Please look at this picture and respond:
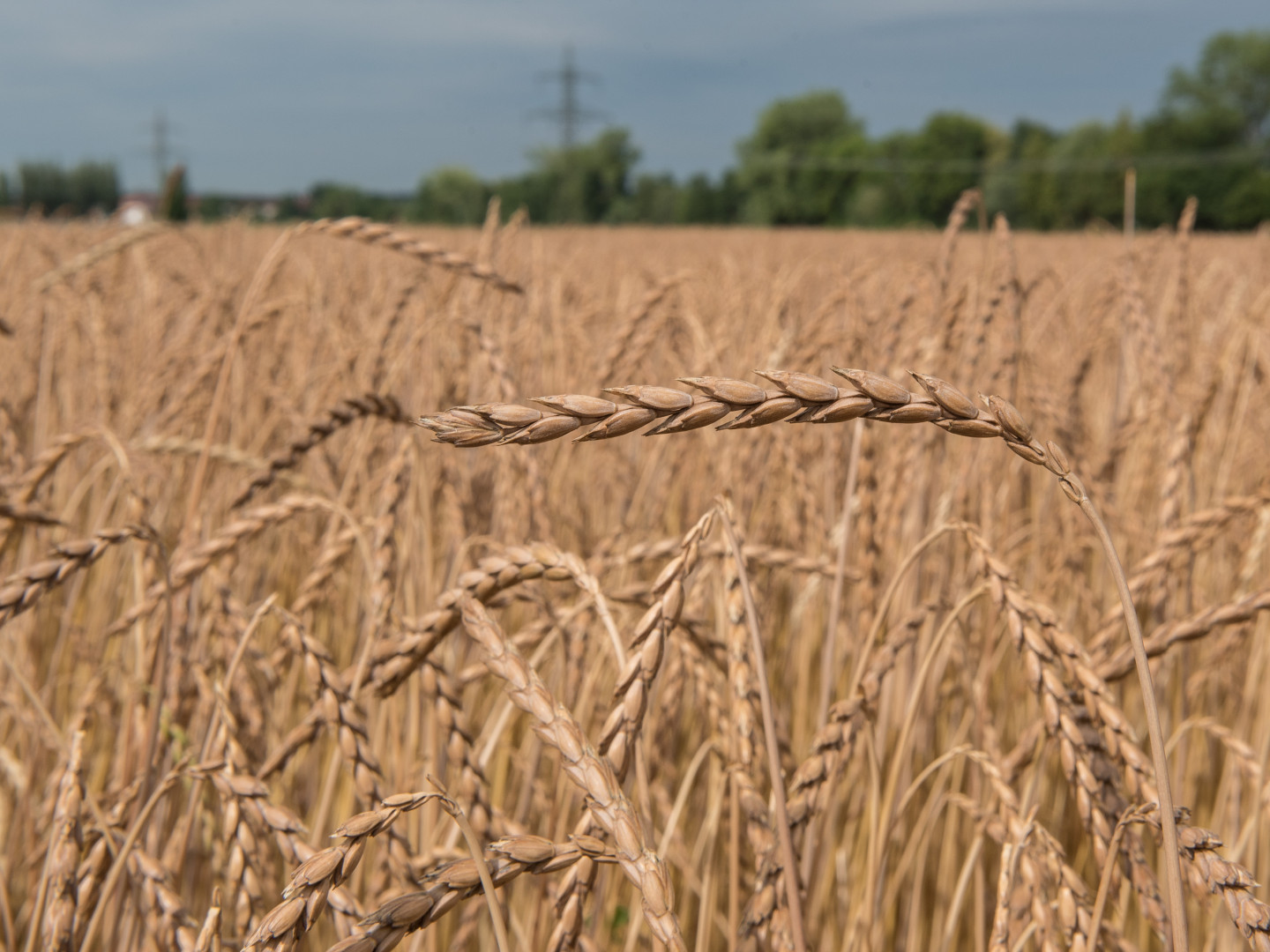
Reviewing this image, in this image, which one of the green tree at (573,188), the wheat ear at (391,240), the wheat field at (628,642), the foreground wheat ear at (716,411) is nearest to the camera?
the foreground wheat ear at (716,411)

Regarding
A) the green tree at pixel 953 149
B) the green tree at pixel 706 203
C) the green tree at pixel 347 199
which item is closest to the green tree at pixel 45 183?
the green tree at pixel 347 199

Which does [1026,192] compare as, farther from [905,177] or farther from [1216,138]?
[1216,138]

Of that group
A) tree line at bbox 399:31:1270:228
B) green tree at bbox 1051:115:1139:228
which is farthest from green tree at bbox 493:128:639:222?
green tree at bbox 1051:115:1139:228

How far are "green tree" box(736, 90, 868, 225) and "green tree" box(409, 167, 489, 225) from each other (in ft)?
45.8

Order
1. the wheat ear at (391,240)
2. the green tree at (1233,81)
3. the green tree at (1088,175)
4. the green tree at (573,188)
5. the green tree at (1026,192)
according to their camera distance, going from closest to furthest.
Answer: the wheat ear at (391,240), the green tree at (573,188), the green tree at (1088,175), the green tree at (1026,192), the green tree at (1233,81)

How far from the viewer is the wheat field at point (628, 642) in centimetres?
53

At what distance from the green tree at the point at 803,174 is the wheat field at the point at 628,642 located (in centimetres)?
4252

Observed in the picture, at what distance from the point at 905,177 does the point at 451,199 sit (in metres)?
22.1

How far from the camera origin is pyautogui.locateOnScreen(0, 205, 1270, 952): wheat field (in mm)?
529

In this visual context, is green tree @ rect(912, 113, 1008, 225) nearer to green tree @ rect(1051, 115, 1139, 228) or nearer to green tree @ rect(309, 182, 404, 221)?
green tree @ rect(1051, 115, 1139, 228)

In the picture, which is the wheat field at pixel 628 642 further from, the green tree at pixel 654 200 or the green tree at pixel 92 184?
the green tree at pixel 92 184

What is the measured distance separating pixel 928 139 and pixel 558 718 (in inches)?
2167

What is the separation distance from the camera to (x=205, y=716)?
986mm

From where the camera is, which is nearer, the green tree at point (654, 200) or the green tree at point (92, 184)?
the green tree at point (654, 200)
